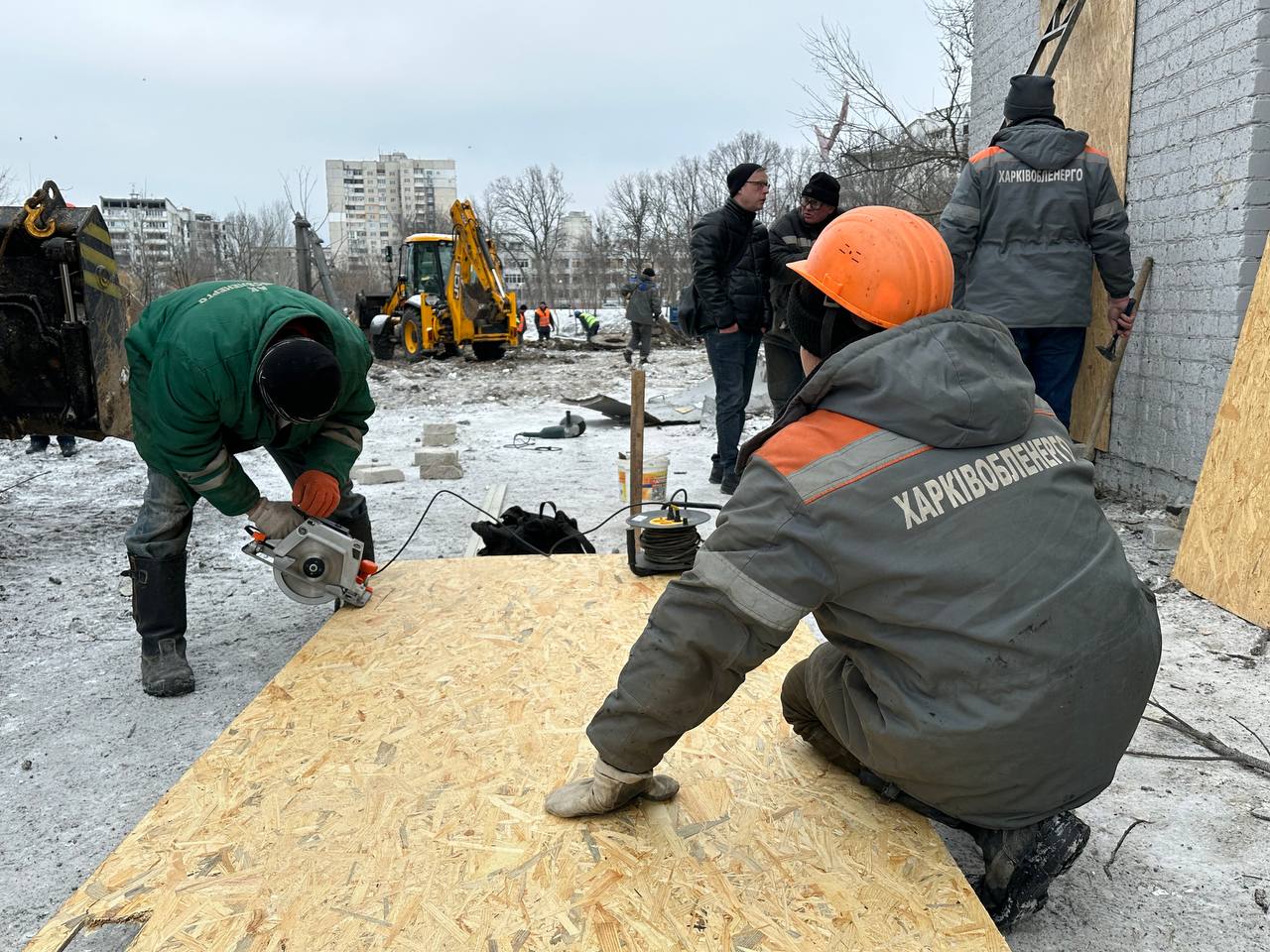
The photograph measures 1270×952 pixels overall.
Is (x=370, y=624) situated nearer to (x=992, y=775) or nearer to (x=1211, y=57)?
(x=992, y=775)

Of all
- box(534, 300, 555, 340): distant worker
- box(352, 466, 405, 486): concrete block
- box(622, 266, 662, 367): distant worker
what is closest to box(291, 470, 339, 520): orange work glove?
box(352, 466, 405, 486): concrete block

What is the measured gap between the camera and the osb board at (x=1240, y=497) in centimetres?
329

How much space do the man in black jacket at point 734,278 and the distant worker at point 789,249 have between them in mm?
105

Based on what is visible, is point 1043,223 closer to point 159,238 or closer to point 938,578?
point 938,578

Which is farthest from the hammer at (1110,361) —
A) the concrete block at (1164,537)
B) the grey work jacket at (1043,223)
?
the concrete block at (1164,537)

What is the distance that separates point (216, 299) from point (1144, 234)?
4.58 meters

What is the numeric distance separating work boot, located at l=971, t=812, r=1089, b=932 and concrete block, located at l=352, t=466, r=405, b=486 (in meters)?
5.24

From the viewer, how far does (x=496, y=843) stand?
182cm

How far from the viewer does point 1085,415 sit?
533 centimetres

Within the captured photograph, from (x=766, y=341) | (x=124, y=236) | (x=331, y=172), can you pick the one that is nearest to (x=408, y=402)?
(x=766, y=341)

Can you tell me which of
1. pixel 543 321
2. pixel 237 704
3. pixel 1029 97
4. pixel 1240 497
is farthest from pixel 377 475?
pixel 543 321

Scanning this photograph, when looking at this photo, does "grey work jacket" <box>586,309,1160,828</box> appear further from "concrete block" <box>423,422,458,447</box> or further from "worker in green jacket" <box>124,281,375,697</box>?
"concrete block" <box>423,422,458,447</box>

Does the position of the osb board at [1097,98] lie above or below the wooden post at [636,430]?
above

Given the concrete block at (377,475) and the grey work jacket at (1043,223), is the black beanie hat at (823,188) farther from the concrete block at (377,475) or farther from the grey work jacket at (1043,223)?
the concrete block at (377,475)
